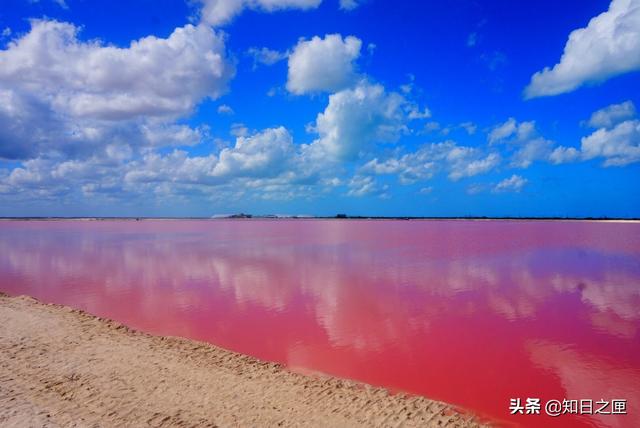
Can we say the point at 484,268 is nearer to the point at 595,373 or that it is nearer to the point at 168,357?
the point at 595,373

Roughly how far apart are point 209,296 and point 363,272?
971cm

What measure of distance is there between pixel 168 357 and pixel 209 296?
25.9 ft

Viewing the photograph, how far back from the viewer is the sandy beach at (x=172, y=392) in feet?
22.8

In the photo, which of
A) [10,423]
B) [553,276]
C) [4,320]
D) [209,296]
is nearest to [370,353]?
[10,423]

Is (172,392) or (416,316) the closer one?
(172,392)

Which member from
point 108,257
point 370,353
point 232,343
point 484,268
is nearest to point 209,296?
point 232,343

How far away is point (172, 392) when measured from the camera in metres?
7.87

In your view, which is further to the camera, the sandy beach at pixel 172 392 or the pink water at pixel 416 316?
the pink water at pixel 416 316

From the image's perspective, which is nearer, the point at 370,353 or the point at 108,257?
the point at 370,353

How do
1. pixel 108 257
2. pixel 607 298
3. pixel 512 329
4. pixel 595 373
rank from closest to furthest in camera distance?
1. pixel 595 373
2. pixel 512 329
3. pixel 607 298
4. pixel 108 257

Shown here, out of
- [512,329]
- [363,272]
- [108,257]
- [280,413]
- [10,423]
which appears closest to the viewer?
[10,423]

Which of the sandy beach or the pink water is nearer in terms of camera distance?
the sandy beach

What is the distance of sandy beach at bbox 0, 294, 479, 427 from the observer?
273 inches

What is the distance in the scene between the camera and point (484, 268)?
25.2 metres
